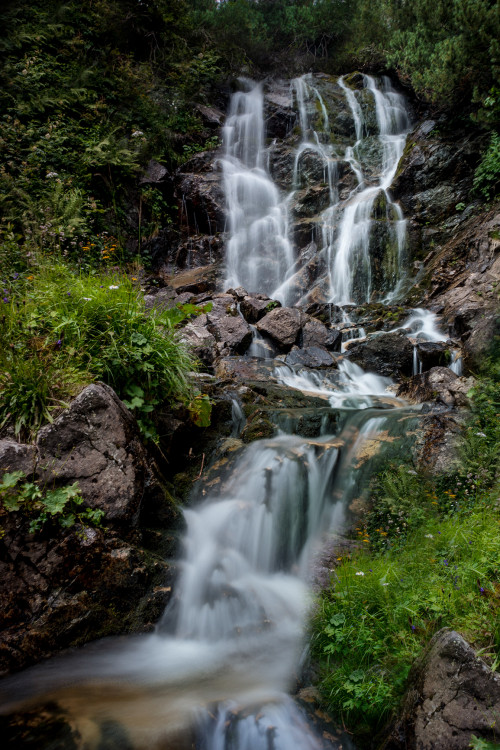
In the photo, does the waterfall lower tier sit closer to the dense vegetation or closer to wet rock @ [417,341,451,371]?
the dense vegetation

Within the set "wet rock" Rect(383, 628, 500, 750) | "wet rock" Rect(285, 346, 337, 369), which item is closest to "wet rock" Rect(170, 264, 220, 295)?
"wet rock" Rect(285, 346, 337, 369)

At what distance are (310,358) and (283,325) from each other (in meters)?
1.23

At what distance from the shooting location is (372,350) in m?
8.58

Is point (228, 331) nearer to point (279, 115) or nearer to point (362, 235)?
point (362, 235)

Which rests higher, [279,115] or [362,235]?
[279,115]

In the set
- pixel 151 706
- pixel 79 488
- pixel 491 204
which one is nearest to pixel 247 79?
pixel 491 204

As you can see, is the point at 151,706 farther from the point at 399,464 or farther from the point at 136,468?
the point at 399,464

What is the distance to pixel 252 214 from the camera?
14.9m

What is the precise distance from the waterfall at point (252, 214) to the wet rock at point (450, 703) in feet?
37.1

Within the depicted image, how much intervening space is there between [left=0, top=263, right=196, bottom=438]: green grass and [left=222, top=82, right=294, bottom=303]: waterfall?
8.92m

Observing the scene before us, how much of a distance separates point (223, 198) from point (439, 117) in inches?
319

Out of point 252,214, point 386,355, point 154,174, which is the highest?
point 154,174


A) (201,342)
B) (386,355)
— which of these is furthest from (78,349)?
(386,355)

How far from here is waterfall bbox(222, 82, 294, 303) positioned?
13539mm
